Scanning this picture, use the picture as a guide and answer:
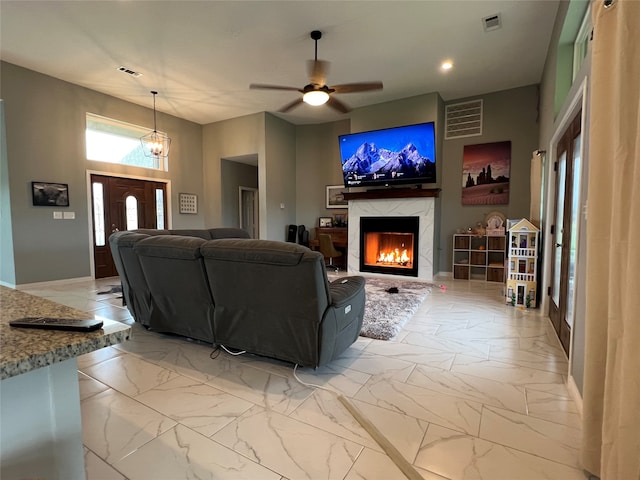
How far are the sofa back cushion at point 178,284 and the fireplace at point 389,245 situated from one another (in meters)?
4.06

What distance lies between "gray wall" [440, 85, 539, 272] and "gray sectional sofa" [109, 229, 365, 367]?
411 cm

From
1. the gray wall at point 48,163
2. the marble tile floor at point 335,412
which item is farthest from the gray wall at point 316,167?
the marble tile floor at point 335,412

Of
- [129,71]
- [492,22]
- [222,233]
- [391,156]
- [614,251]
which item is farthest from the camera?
[391,156]

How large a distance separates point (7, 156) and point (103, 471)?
5288mm

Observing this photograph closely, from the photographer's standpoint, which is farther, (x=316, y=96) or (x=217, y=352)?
(x=316, y=96)

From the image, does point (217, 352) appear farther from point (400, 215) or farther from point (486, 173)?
point (486, 173)

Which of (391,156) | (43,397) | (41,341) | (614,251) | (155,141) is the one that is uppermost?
(155,141)

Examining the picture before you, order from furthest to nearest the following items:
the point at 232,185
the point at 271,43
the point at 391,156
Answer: the point at 232,185 < the point at 391,156 < the point at 271,43

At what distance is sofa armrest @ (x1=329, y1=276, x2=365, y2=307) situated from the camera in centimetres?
214

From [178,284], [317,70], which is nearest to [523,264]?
[317,70]

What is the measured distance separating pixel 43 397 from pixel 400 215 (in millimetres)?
5488

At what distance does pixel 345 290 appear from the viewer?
228cm

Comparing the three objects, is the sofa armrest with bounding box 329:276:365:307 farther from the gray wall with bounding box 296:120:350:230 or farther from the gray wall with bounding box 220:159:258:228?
the gray wall with bounding box 220:159:258:228

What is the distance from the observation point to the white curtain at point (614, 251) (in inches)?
38.4
